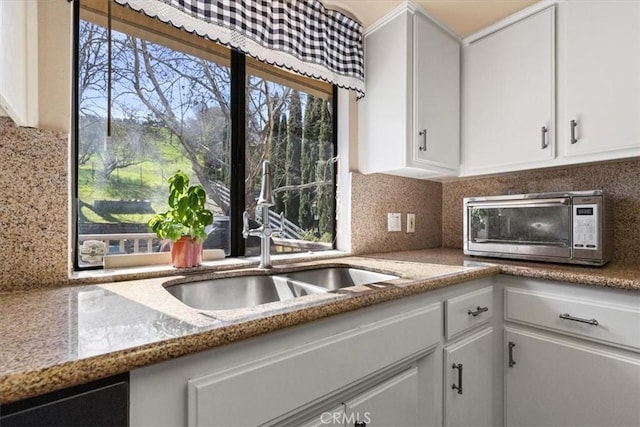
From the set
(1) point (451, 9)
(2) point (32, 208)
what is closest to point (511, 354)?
(1) point (451, 9)

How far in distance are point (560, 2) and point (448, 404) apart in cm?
183

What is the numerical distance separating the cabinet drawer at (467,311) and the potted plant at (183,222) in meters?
0.96

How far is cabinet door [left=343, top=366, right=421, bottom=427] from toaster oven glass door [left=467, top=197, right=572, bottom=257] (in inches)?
33.6

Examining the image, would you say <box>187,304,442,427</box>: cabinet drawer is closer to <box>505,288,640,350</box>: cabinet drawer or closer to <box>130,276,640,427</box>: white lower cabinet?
<box>130,276,640,427</box>: white lower cabinet

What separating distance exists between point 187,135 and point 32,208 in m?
0.62

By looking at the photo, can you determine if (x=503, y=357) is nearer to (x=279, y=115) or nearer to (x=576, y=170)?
(x=576, y=170)

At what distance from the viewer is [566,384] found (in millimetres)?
1243

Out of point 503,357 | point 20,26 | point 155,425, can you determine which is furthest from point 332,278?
point 20,26

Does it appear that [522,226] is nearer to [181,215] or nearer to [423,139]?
[423,139]

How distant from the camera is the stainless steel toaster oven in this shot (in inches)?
52.6

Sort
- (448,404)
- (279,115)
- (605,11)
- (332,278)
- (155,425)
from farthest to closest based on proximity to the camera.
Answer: (279,115)
(332,278)
(605,11)
(448,404)
(155,425)

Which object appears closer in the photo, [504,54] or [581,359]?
[581,359]

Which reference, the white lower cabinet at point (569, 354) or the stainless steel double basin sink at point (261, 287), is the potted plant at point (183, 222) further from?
the white lower cabinet at point (569, 354)

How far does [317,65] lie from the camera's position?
1.56 meters
